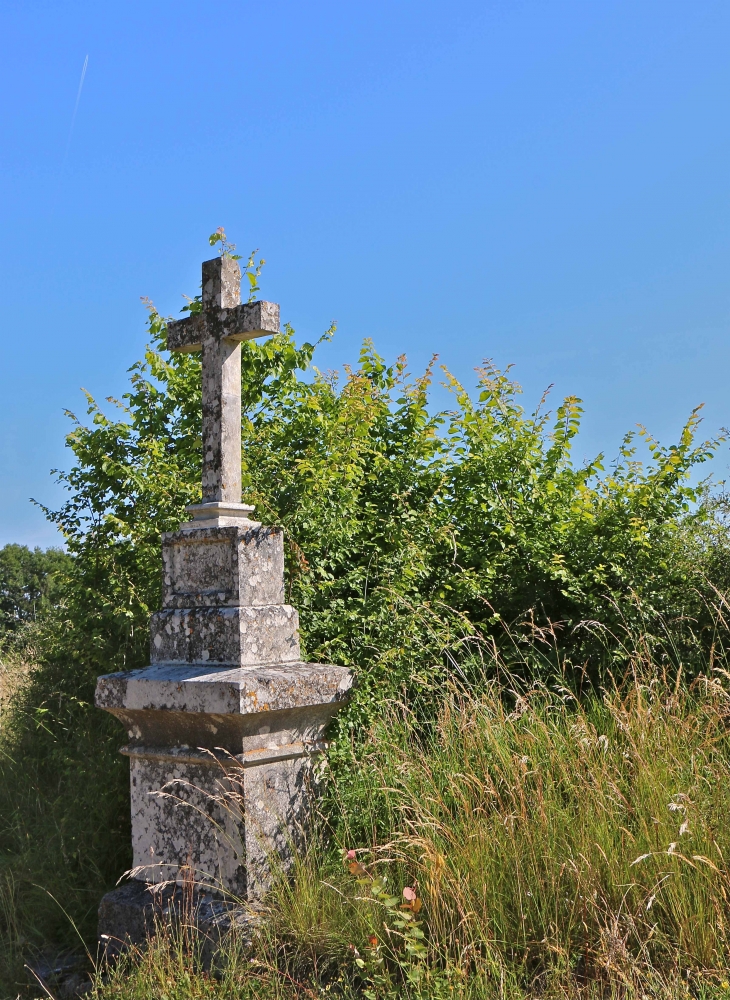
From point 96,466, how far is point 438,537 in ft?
7.91

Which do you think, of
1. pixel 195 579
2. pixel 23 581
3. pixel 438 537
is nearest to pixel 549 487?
pixel 438 537

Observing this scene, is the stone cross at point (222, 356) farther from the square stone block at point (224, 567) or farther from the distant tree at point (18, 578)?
the distant tree at point (18, 578)

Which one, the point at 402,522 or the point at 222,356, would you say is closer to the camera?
the point at 222,356

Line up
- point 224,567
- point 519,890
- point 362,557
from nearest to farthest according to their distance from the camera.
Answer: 1. point 519,890
2. point 224,567
3. point 362,557

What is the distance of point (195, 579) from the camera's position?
4.31 meters

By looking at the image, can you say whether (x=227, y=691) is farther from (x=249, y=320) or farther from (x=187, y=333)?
(x=187, y=333)

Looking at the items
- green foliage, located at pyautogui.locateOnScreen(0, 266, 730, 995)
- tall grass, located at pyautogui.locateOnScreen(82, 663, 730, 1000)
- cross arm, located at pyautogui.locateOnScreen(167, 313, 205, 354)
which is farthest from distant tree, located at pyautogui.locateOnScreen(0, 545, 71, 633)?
tall grass, located at pyautogui.locateOnScreen(82, 663, 730, 1000)

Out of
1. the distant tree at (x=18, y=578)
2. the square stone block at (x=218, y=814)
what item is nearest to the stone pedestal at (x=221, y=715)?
the square stone block at (x=218, y=814)

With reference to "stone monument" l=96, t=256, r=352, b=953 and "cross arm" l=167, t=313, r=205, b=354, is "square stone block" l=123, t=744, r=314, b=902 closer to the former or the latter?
"stone monument" l=96, t=256, r=352, b=953

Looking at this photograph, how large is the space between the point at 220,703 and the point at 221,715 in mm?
63

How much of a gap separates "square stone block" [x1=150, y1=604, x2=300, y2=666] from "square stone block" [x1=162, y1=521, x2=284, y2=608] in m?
A: 0.06

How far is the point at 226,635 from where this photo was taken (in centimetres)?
408

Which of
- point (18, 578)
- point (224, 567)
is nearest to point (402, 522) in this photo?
point (224, 567)

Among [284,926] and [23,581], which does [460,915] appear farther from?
[23,581]
